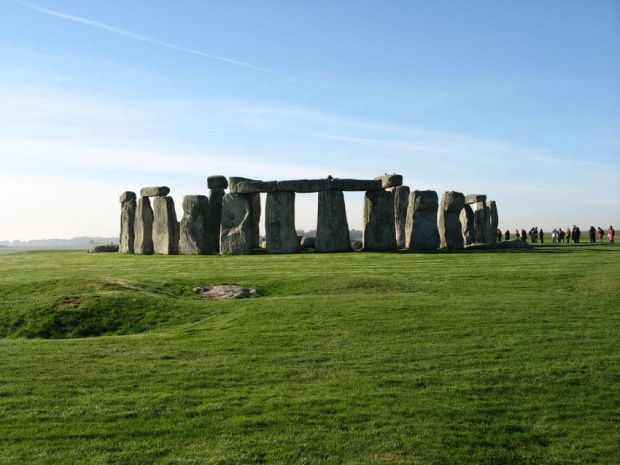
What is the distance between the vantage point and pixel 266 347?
13484mm

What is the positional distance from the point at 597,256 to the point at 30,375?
22792 millimetres

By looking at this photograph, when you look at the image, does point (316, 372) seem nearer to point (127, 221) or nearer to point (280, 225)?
point (280, 225)

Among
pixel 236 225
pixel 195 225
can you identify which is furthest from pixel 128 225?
pixel 236 225

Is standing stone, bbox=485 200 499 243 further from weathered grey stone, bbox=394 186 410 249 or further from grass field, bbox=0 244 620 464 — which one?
grass field, bbox=0 244 620 464

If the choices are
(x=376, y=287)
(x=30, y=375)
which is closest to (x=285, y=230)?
(x=376, y=287)

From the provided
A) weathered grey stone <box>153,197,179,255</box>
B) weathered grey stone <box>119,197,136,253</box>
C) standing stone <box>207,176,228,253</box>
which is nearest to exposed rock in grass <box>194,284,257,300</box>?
weathered grey stone <box>153,197,179,255</box>

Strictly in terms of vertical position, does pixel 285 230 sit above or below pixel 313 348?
above

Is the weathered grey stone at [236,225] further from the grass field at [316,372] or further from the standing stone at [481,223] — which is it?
the standing stone at [481,223]

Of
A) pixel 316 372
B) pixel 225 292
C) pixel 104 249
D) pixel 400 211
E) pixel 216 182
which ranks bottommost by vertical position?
pixel 316 372

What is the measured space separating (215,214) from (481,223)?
16.9 metres

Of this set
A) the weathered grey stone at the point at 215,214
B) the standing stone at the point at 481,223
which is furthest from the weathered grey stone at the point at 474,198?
the weathered grey stone at the point at 215,214

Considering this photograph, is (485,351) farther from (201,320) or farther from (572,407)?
(201,320)

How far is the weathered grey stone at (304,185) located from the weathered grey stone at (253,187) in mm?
399

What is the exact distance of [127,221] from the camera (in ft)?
123
